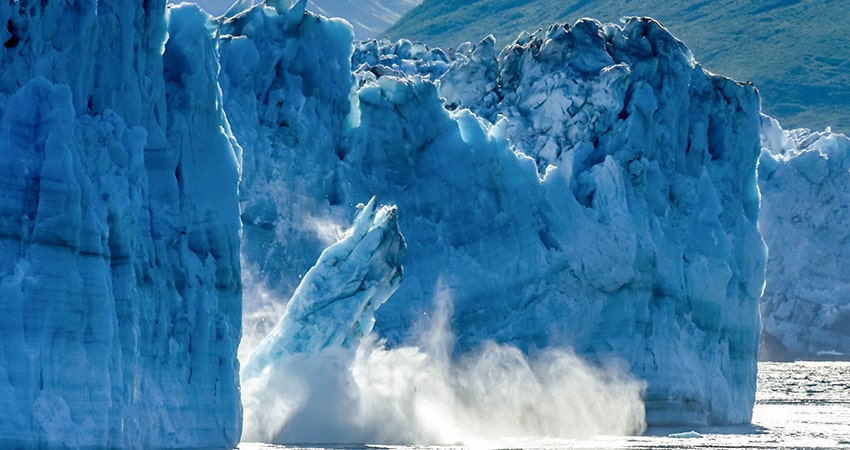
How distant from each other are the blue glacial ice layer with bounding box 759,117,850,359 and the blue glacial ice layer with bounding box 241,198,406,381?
5166 centimetres

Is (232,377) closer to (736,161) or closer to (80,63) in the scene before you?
(80,63)

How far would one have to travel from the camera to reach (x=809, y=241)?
87438 millimetres

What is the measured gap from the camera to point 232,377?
29719 millimetres

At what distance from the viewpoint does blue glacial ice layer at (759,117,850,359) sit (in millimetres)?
85812

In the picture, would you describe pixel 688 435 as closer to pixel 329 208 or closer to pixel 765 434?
pixel 765 434

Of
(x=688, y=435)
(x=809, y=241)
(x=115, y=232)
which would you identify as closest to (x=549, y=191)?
(x=688, y=435)

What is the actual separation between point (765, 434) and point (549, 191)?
768cm

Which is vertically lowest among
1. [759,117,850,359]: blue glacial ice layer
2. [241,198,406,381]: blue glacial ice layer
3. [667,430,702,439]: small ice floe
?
[667,430,702,439]: small ice floe

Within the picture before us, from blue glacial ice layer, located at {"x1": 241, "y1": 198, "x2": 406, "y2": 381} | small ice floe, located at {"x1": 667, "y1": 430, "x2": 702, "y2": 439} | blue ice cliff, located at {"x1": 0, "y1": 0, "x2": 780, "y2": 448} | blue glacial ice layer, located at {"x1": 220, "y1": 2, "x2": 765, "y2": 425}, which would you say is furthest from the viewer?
small ice floe, located at {"x1": 667, "y1": 430, "x2": 702, "y2": 439}

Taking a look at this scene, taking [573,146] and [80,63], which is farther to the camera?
[573,146]

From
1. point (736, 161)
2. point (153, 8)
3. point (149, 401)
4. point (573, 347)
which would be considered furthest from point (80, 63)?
point (736, 161)

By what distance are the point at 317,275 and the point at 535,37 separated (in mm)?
17562

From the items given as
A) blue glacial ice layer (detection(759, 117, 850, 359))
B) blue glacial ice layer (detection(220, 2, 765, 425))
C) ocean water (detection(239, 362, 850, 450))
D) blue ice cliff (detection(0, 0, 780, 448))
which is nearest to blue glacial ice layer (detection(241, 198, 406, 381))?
blue ice cliff (detection(0, 0, 780, 448))

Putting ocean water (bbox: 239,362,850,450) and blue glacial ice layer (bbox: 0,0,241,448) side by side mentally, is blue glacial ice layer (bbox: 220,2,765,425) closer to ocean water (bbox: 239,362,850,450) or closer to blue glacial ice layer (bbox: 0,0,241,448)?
ocean water (bbox: 239,362,850,450)
